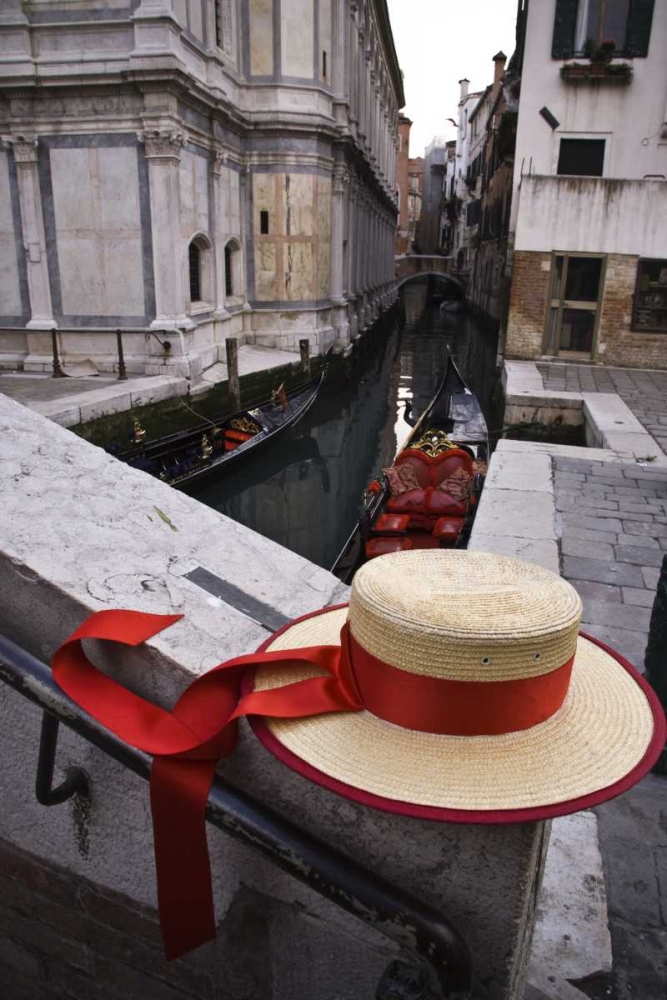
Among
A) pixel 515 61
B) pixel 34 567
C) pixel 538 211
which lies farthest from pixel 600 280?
pixel 34 567

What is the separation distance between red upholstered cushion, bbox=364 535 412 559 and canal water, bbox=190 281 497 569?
191cm

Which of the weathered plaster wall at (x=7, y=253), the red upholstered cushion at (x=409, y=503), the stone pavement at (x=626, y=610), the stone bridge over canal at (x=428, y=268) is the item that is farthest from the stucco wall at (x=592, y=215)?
the stone bridge over canal at (x=428, y=268)

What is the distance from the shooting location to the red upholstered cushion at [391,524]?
6.20 metres

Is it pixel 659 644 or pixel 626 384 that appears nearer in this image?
pixel 659 644

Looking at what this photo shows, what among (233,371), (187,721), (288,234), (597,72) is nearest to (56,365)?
(233,371)

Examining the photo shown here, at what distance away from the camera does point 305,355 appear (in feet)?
49.3

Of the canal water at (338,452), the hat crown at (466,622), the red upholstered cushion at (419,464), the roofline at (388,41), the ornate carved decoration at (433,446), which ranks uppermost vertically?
the roofline at (388,41)

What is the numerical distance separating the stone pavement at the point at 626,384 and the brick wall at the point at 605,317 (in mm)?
321

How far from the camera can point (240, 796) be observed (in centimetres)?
98

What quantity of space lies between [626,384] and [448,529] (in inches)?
243

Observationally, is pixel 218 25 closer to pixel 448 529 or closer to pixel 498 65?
pixel 448 529

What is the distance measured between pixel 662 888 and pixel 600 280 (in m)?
12.1

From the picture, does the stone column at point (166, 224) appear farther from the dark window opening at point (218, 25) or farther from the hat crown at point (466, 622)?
the hat crown at point (466, 622)

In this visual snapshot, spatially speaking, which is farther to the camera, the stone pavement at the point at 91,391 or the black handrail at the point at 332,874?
the stone pavement at the point at 91,391
